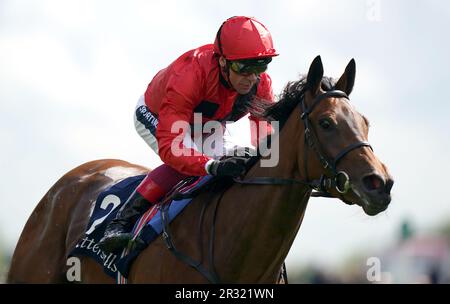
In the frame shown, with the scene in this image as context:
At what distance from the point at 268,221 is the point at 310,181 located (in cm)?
37

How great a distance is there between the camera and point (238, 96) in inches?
290

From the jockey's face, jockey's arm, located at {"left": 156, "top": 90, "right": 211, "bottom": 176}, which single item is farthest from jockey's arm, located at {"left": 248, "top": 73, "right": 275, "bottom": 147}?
jockey's arm, located at {"left": 156, "top": 90, "right": 211, "bottom": 176}

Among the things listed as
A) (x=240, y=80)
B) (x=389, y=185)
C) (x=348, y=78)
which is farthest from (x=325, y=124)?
(x=240, y=80)

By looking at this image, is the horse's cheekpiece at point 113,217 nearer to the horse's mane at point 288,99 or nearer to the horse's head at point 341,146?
the horse's mane at point 288,99

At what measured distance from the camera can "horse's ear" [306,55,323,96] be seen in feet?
21.1

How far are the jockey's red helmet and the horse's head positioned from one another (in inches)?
19.4

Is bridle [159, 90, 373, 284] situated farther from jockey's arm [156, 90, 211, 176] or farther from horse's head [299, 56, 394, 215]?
jockey's arm [156, 90, 211, 176]

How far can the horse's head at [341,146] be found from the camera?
5.94m

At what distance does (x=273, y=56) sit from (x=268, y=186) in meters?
0.91

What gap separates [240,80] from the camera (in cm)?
703

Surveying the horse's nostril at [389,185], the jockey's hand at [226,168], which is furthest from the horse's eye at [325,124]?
the jockey's hand at [226,168]

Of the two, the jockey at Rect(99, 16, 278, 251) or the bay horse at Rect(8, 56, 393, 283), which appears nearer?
the bay horse at Rect(8, 56, 393, 283)

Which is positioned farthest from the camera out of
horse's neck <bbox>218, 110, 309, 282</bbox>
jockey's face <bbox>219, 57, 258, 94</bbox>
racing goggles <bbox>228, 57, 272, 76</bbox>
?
jockey's face <bbox>219, 57, 258, 94</bbox>
